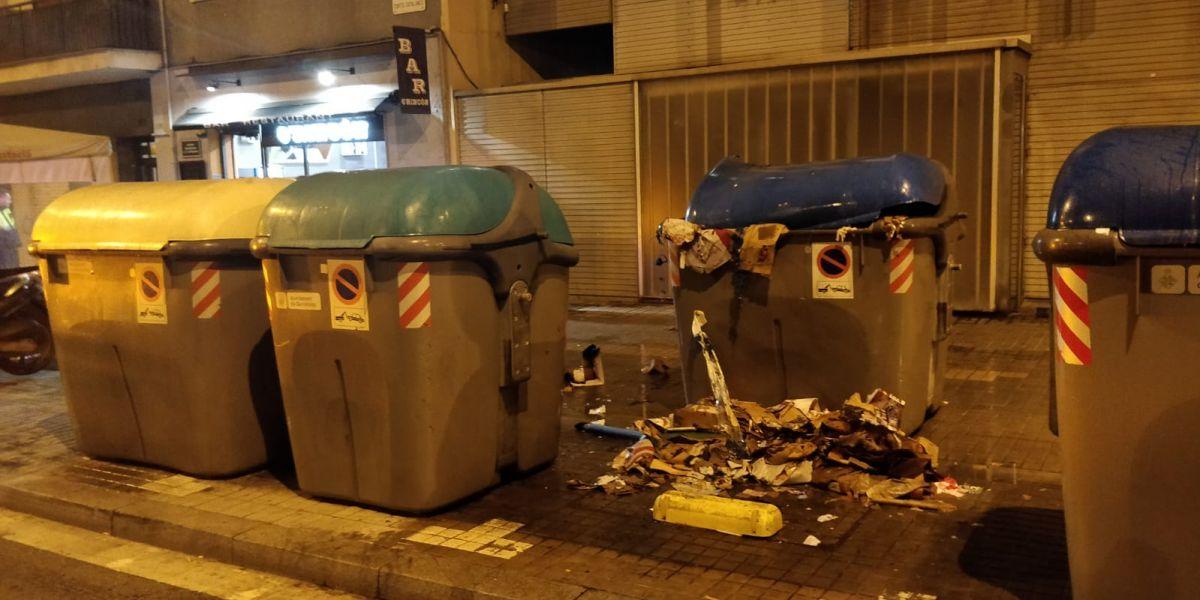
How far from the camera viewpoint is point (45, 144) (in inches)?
827

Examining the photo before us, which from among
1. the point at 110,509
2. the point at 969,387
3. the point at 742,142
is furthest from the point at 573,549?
the point at 742,142

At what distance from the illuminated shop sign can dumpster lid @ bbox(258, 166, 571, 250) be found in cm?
1100

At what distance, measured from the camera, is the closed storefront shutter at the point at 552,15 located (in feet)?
50.6

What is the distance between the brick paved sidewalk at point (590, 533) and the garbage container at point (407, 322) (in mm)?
324

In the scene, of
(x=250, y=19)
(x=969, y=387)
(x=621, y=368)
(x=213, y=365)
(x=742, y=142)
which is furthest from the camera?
(x=250, y=19)

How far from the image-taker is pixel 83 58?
18.5 meters

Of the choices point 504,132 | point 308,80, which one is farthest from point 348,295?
point 308,80

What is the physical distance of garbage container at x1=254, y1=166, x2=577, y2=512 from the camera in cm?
540

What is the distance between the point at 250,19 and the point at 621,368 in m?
11.5

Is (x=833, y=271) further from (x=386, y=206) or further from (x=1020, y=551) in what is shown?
(x=386, y=206)

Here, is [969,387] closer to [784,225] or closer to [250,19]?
[784,225]

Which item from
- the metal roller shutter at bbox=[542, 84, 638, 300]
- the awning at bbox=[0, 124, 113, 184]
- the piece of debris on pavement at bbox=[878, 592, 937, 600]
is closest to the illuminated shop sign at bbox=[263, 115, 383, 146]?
the metal roller shutter at bbox=[542, 84, 638, 300]

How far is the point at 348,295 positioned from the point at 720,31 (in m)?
9.63

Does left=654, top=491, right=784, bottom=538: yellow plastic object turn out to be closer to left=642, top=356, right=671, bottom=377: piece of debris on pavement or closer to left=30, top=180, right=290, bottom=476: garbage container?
left=30, top=180, right=290, bottom=476: garbage container
